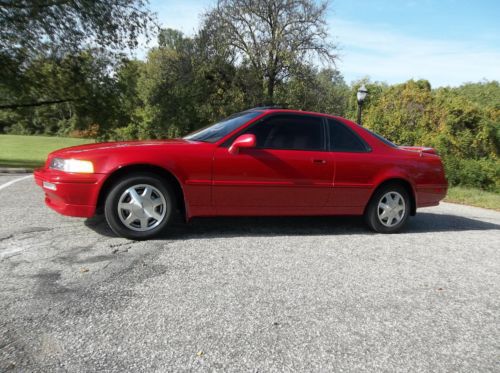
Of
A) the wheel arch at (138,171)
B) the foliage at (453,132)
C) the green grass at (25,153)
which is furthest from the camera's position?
the green grass at (25,153)

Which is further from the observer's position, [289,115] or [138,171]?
[289,115]

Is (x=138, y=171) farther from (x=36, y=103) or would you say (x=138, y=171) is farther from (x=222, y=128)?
(x=36, y=103)

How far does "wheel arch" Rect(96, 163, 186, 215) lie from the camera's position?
406cm

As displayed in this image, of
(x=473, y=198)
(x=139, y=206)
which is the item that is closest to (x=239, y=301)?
(x=139, y=206)

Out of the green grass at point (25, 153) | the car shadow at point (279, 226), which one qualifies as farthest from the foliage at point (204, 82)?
the car shadow at point (279, 226)

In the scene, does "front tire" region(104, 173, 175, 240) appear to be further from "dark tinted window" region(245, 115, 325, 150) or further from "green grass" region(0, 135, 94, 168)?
"green grass" region(0, 135, 94, 168)

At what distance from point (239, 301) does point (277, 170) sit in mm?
2009

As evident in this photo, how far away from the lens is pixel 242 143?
426 cm

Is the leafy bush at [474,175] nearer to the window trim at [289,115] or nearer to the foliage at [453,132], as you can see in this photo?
the foliage at [453,132]

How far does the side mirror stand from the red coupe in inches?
0.4

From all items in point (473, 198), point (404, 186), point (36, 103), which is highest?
point (36, 103)

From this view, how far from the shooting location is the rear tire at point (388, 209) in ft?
17.0

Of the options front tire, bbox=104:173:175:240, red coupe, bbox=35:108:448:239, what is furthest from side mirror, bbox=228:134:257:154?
front tire, bbox=104:173:175:240

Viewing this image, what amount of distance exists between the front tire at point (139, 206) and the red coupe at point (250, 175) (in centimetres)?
1
